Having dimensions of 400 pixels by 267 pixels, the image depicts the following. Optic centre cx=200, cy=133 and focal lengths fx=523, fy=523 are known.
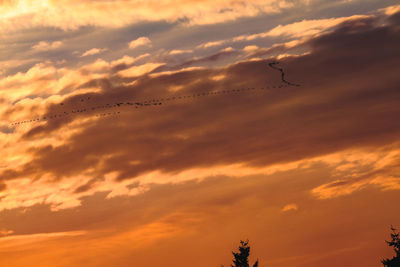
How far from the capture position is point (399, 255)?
95500 mm

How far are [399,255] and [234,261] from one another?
99.4 ft

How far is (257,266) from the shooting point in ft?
317

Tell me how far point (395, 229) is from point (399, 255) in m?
4.76

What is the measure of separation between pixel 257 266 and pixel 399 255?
2594 cm

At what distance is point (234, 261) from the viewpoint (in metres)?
93.9

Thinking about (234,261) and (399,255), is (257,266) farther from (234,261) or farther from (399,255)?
(399,255)

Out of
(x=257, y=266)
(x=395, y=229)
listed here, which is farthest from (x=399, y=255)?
(x=257, y=266)

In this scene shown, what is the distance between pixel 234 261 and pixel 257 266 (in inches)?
215

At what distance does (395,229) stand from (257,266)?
26.6m

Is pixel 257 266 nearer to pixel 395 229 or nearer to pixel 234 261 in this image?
pixel 234 261

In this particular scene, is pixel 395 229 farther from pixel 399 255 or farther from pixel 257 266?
pixel 257 266

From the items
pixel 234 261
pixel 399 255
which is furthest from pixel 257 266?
pixel 399 255
